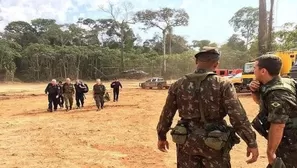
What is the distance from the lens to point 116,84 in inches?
812

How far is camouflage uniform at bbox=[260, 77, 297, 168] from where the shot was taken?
10.3ft

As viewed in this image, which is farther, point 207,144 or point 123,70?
point 123,70

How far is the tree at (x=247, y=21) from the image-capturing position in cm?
6456

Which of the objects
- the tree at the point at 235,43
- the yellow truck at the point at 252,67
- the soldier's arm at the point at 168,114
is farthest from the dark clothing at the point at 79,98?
the tree at the point at 235,43

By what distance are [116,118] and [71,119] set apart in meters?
1.67

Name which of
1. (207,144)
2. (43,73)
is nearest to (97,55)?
(43,73)

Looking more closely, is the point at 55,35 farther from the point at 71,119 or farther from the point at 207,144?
the point at 207,144

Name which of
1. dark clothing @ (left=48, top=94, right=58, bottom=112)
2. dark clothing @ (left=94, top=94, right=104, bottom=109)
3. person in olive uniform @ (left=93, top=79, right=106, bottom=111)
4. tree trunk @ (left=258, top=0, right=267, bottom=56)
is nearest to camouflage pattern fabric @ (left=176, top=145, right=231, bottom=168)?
person in olive uniform @ (left=93, top=79, right=106, bottom=111)

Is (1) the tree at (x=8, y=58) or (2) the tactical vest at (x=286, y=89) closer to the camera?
(2) the tactical vest at (x=286, y=89)

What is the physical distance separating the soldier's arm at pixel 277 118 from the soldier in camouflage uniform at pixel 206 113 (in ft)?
0.60

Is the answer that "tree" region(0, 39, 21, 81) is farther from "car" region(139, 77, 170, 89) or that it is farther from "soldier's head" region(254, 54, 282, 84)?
"soldier's head" region(254, 54, 282, 84)

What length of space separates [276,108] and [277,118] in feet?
0.28

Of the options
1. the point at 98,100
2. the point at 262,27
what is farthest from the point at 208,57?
the point at 262,27

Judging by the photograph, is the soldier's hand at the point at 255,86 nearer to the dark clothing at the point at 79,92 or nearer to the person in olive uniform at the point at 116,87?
the dark clothing at the point at 79,92
